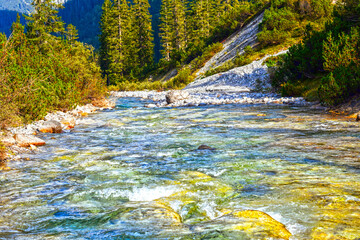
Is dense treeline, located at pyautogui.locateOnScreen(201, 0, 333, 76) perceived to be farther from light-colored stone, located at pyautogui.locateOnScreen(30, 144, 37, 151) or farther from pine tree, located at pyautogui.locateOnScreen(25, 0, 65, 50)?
light-colored stone, located at pyautogui.locateOnScreen(30, 144, 37, 151)

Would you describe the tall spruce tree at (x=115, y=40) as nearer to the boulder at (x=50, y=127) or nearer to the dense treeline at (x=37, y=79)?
the dense treeline at (x=37, y=79)

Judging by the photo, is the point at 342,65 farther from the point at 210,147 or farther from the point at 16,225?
the point at 16,225

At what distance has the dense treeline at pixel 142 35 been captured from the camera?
162 feet

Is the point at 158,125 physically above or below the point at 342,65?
below

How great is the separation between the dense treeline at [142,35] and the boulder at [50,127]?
33.1 m

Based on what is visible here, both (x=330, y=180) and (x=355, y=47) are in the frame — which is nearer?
(x=330, y=180)

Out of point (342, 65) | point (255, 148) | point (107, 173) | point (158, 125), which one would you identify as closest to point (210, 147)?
point (255, 148)

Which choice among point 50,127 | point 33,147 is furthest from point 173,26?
point 33,147

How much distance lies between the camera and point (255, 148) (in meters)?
7.18

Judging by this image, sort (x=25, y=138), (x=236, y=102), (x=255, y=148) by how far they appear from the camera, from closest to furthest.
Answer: (x=255, y=148) → (x=25, y=138) → (x=236, y=102)

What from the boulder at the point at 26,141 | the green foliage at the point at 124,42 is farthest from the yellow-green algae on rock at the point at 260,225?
the green foliage at the point at 124,42

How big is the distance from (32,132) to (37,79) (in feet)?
8.76

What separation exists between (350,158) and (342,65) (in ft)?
26.8

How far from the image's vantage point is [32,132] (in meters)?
9.70
